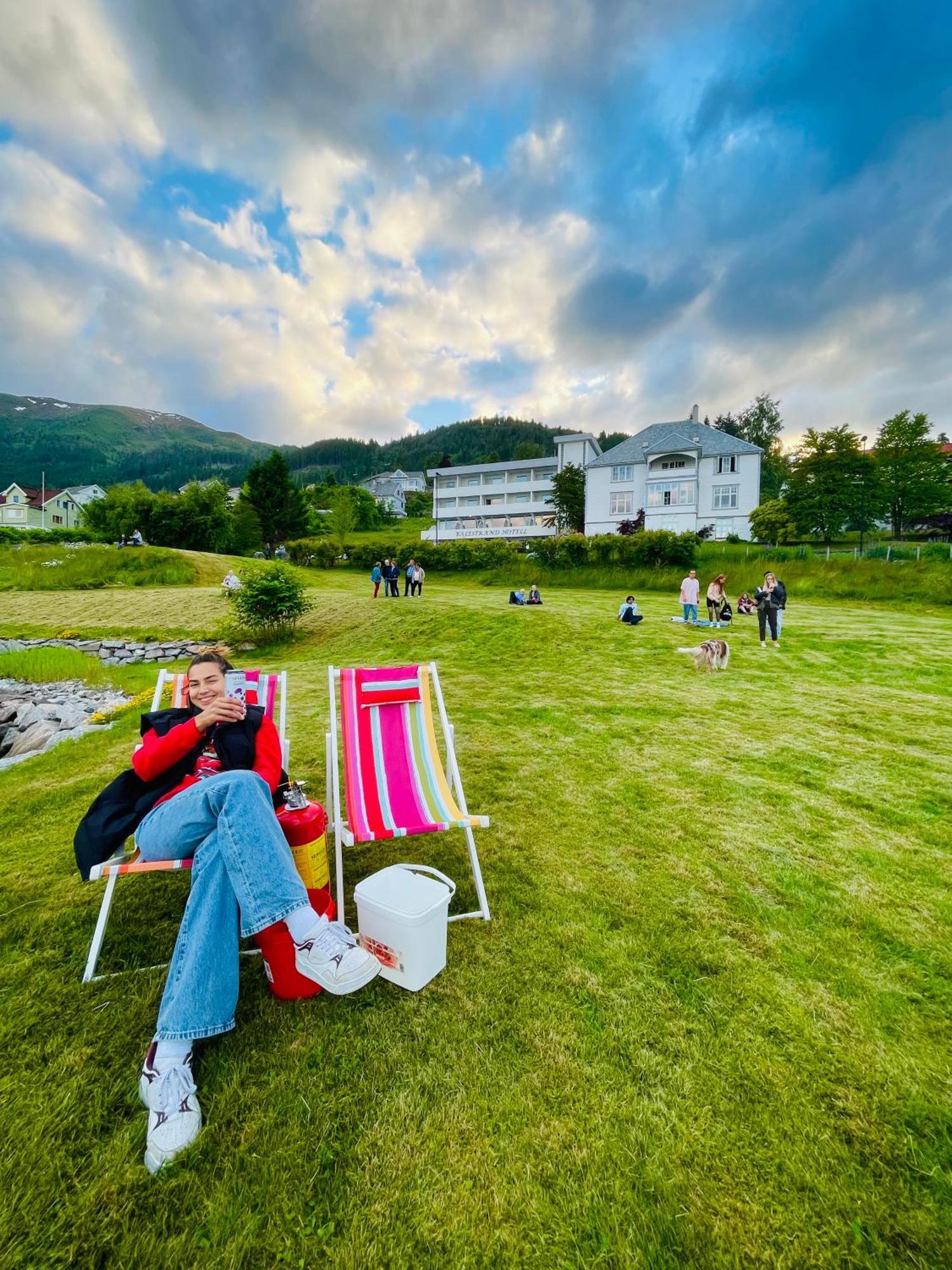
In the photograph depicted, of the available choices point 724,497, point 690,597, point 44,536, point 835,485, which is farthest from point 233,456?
point 690,597

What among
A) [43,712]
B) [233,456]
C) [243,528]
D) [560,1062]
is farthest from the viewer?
[233,456]

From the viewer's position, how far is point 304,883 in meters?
2.55

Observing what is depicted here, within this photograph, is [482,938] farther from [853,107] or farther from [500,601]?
[853,107]

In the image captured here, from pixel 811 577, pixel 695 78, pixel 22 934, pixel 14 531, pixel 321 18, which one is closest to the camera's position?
pixel 22 934

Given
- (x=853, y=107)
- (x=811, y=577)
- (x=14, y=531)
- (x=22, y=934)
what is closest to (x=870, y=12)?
(x=853, y=107)

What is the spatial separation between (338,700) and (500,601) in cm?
1018

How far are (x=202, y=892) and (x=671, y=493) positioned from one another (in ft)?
131

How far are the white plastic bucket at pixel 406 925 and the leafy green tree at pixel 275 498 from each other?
4304cm

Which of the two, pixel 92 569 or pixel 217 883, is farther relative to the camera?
pixel 92 569

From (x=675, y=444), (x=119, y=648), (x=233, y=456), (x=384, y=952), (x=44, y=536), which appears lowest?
(x=119, y=648)

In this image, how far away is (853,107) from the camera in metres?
15.1

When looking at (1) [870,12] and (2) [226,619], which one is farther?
(2) [226,619]

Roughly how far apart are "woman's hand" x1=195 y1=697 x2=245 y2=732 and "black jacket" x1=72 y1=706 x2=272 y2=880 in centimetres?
13

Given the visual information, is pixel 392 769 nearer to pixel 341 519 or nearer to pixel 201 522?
pixel 201 522
